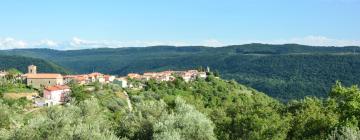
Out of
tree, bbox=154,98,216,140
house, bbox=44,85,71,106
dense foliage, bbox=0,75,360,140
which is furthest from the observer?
house, bbox=44,85,71,106

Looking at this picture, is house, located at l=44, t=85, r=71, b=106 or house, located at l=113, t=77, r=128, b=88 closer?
house, located at l=44, t=85, r=71, b=106

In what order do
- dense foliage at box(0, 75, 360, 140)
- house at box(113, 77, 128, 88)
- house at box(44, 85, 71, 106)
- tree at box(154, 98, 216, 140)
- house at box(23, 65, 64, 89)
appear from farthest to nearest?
house at box(113, 77, 128, 88) → house at box(23, 65, 64, 89) → house at box(44, 85, 71, 106) → tree at box(154, 98, 216, 140) → dense foliage at box(0, 75, 360, 140)

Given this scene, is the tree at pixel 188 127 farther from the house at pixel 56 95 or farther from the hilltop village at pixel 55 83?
the house at pixel 56 95

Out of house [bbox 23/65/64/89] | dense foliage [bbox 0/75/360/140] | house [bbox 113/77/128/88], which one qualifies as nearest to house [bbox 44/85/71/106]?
house [bbox 23/65/64/89]

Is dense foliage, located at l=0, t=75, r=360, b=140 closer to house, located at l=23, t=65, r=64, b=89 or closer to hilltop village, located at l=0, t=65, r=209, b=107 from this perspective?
hilltop village, located at l=0, t=65, r=209, b=107

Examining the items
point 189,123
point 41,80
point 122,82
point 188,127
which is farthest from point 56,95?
point 188,127

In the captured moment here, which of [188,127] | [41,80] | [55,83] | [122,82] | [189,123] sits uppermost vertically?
[189,123]

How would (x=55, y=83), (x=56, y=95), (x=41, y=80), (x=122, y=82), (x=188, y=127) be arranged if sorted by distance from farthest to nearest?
(x=122, y=82), (x=55, y=83), (x=41, y=80), (x=56, y=95), (x=188, y=127)

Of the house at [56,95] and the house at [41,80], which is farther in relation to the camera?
the house at [41,80]

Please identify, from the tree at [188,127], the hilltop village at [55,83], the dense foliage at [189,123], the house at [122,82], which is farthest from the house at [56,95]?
the tree at [188,127]

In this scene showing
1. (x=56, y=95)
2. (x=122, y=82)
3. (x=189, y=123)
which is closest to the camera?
(x=189, y=123)

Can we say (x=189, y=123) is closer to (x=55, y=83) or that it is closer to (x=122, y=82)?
(x=55, y=83)

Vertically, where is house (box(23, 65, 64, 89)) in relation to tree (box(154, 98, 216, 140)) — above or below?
below

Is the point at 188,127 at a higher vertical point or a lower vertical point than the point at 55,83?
higher
